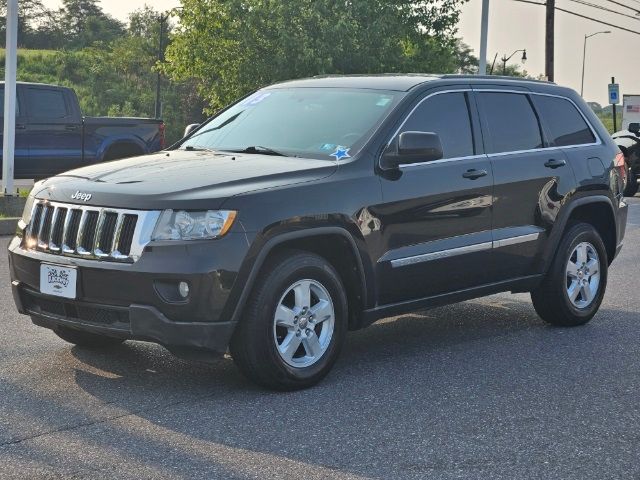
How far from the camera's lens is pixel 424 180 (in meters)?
6.91

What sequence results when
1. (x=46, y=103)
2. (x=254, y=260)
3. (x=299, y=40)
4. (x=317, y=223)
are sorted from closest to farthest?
(x=254, y=260) < (x=317, y=223) < (x=46, y=103) < (x=299, y=40)

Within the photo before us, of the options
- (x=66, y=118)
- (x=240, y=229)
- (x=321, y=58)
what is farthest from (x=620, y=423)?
(x=321, y=58)

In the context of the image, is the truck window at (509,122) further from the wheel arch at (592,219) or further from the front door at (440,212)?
the wheel arch at (592,219)

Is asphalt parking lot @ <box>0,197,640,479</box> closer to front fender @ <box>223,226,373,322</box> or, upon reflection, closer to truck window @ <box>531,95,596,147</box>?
front fender @ <box>223,226,373,322</box>

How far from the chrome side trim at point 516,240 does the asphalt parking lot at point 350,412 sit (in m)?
0.68

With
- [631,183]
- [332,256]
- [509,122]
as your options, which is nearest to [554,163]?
[509,122]

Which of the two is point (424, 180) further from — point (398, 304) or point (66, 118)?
point (66, 118)

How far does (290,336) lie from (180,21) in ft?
133

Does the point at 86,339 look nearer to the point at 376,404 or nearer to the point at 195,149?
the point at 195,149

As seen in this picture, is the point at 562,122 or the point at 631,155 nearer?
the point at 562,122

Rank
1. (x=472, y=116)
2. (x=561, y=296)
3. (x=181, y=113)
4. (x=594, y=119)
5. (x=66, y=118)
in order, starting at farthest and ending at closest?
(x=181, y=113), (x=66, y=118), (x=594, y=119), (x=561, y=296), (x=472, y=116)

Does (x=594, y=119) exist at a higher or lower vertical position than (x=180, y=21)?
lower

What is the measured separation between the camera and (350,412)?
572 cm

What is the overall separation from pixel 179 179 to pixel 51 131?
14312mm
